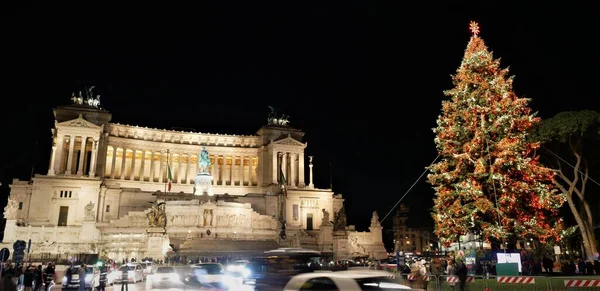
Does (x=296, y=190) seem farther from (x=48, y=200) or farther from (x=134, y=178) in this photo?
(x=48, y=200)

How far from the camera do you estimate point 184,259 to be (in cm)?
4603

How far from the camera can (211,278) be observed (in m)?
18.5

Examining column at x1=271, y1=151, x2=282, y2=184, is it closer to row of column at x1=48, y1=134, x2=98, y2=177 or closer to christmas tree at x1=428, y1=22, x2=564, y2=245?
row of column at x1=48, y1=134, x2=98, y2=177

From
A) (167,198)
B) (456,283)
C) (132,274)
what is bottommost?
(132,274)

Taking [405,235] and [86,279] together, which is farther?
[405,235]

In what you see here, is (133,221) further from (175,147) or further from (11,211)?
(175,147)

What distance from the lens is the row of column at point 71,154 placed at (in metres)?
70.6

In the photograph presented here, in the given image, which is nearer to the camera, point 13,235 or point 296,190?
point 13,235

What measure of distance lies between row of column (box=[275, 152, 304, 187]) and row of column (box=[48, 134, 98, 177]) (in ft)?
104

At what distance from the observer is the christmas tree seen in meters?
26.0

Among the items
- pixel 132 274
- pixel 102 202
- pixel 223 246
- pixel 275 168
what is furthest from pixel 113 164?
pixel 132 274

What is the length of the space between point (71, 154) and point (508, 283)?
68.4m

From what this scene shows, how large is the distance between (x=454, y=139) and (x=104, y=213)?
179 feet

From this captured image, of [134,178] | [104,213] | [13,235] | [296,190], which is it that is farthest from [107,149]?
[296,190]
